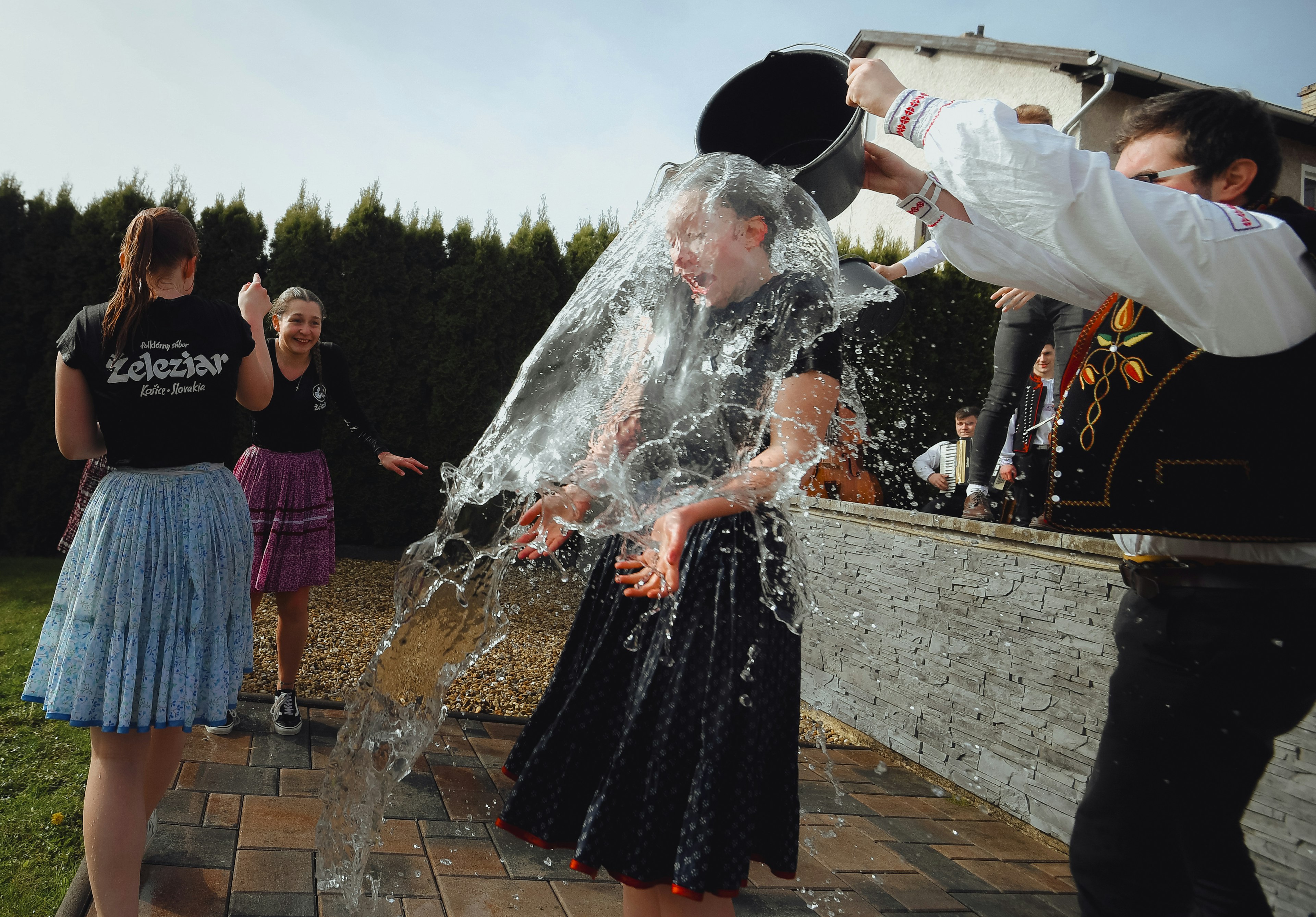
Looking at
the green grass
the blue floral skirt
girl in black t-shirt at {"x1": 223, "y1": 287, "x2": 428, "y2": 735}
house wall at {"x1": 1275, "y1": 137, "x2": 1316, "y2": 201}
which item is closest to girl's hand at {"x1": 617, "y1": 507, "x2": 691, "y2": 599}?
the blue floral skirt

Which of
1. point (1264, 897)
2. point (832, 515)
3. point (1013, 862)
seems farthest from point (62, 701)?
point (832, 515)

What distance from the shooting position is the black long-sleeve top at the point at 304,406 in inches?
146

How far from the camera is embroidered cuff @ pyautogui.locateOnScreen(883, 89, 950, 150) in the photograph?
150 cm

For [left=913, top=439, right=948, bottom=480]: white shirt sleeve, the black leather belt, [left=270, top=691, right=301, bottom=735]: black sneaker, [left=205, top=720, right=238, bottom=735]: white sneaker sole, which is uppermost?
[left=913, top=439, right=948, bottom=480]: white shirt sleeve

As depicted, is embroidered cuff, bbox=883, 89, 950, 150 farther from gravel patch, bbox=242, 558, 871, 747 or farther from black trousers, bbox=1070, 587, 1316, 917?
gravel patch, bbox=242, 558, 871, 747

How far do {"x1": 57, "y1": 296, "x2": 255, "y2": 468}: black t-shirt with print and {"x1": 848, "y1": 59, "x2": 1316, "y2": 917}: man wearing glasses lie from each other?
5.99 ft

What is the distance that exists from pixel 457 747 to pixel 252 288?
6.77ft

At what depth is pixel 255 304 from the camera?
267 cm

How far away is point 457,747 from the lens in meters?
3.52

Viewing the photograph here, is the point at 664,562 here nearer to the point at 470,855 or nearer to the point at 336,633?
the point at 470,855

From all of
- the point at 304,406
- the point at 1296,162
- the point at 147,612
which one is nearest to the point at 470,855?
the point at 147,612

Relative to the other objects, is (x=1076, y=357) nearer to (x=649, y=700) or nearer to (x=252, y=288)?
(x=649, y=700)

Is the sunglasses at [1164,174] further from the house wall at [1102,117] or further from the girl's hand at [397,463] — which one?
the house wall at [1102,117]

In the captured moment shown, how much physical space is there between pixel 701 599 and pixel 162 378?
5.22 feet
